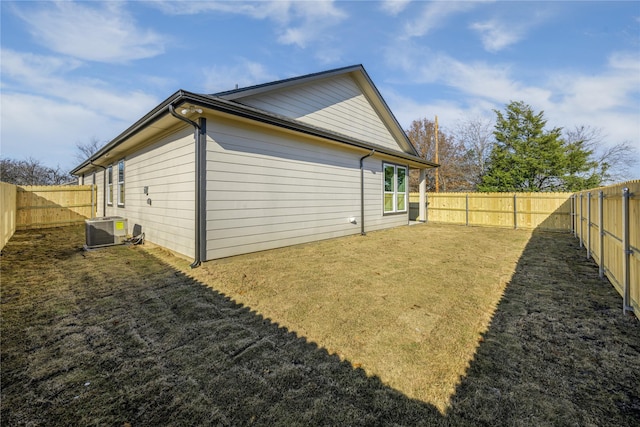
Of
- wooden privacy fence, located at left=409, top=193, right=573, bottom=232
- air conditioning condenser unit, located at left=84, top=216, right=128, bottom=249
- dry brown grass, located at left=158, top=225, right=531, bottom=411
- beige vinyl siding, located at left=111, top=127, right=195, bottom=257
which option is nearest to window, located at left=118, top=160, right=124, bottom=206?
beige vinyl siding, located at left=111, top=127, right=195, bottom=257

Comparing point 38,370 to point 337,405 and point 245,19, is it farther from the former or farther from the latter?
point 245,19

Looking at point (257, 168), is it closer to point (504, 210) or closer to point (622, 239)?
point (622, 239)

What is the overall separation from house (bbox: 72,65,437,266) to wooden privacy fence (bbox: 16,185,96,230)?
386cm

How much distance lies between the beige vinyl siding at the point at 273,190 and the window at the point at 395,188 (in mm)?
2184

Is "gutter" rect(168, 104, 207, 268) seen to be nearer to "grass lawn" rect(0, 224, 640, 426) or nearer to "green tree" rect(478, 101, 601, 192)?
"grass lawn" rect(0, 224, 640, 426)

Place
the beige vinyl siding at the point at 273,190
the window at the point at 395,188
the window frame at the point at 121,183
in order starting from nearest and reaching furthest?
the beige vinyl siding at the point at 273,190
the window frame at the point at 121,183
the window at the point at 395,188

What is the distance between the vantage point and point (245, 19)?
851cm

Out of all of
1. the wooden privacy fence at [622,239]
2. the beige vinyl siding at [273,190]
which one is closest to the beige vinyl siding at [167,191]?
the beige vinyl siding at [273,190]

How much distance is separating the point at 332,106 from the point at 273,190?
4.50 meters

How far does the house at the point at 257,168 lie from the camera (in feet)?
18.2

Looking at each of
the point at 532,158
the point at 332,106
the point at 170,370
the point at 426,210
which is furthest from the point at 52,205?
the point at 532,158

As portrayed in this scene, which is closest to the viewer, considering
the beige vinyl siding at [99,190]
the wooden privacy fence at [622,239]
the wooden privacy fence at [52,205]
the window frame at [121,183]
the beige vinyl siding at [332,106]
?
the wooden privacy fence at [622,239]

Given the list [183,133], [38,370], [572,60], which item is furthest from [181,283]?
[572,60]

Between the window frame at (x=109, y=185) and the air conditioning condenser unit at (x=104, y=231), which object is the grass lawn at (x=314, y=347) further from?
the window frame at (x=109, y=185)
